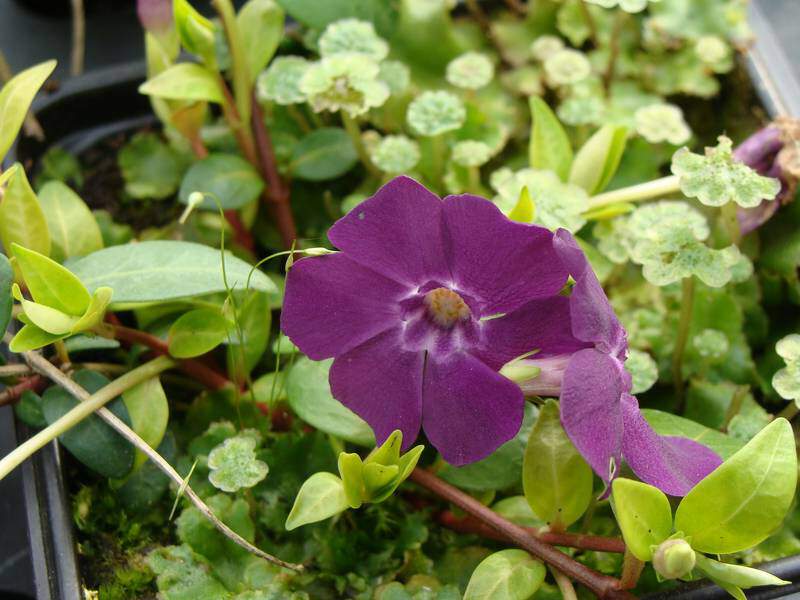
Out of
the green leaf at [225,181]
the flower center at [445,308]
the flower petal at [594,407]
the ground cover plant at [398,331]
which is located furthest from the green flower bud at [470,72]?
the flower petal at [594,407]

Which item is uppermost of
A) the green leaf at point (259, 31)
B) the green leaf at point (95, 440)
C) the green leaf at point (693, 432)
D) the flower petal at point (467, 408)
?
the green leaf at point (259, 31)

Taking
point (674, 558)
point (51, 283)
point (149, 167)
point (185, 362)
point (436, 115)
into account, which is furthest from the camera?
point (149, 167)

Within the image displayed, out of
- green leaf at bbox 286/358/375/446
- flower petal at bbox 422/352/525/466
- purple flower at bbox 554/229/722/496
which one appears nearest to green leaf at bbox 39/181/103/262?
green leaf at bbox 286/358/375/446

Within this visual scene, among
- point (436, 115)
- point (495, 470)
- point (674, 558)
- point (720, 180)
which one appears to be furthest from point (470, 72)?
point (674, 558)

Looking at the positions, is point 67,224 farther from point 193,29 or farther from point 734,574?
point 734,574

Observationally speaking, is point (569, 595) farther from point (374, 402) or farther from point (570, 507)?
point (374, 402)

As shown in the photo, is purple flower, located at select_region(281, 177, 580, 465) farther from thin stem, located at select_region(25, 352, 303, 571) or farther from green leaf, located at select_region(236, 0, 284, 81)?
green leaf, located at select_region(236, 0, 284, 81)

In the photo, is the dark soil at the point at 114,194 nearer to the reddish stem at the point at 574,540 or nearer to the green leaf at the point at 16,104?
the green leaf at the point at 16,104
